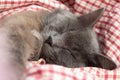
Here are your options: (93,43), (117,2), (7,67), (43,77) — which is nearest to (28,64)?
(43,77)

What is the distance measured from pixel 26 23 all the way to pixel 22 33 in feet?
0.42

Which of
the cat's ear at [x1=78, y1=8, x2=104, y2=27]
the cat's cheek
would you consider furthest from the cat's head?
the cat's cheek

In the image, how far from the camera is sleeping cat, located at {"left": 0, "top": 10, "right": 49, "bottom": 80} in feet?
2.39

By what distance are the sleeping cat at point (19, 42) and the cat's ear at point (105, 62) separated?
0.93 feet

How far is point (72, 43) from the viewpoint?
3.76ft

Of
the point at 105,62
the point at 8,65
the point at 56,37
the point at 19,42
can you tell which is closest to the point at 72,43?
the point at 56,37

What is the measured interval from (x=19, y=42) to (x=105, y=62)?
0.47m

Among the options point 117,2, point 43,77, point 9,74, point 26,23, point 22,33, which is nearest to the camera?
point 9,74

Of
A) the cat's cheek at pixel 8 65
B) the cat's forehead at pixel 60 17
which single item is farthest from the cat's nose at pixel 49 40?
the cat's cheek at pixel 8 65

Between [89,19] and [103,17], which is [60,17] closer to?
[89,19]

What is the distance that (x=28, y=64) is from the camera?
0.89 m

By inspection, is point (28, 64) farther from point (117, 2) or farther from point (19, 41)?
point (117, 2)

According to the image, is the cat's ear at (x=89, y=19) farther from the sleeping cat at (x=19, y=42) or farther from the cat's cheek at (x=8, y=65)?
the cat's cheek at (x=8, y=65)

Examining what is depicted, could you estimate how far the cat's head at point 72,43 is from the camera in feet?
3.63
